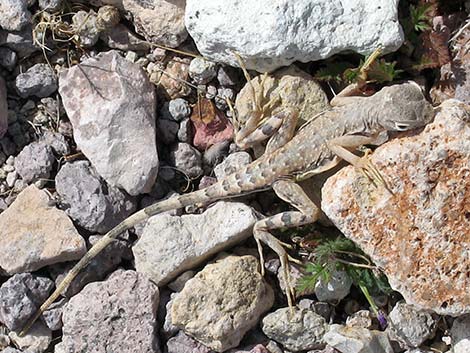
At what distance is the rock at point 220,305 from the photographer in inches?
201

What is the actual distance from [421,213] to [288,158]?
0.88m

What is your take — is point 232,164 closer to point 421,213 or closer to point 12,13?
point 421,213

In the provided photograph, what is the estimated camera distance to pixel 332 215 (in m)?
4.89

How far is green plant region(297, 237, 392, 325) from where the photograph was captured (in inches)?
200

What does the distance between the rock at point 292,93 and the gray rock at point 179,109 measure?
36 centimetres

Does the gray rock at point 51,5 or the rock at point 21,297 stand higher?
the gray rock at point 51,5

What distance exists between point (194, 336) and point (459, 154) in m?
1.80

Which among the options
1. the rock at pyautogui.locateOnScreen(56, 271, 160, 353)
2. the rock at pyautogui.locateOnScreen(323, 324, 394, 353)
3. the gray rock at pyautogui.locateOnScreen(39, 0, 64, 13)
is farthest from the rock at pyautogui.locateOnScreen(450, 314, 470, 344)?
the gray rock at pyautogui.locateOnScreen(39, 0, 64, 13)

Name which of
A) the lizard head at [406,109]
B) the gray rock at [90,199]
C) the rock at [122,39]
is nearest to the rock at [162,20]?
the rock at [122,39]

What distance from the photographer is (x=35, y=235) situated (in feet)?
17.8

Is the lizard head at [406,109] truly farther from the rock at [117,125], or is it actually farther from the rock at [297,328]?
the rock at [117,125]

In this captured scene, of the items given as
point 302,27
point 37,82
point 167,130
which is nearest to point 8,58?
point 37,82

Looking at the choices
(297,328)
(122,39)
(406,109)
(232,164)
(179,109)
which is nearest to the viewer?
(406,109)

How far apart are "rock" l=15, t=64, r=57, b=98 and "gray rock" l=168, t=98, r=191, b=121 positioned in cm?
75
